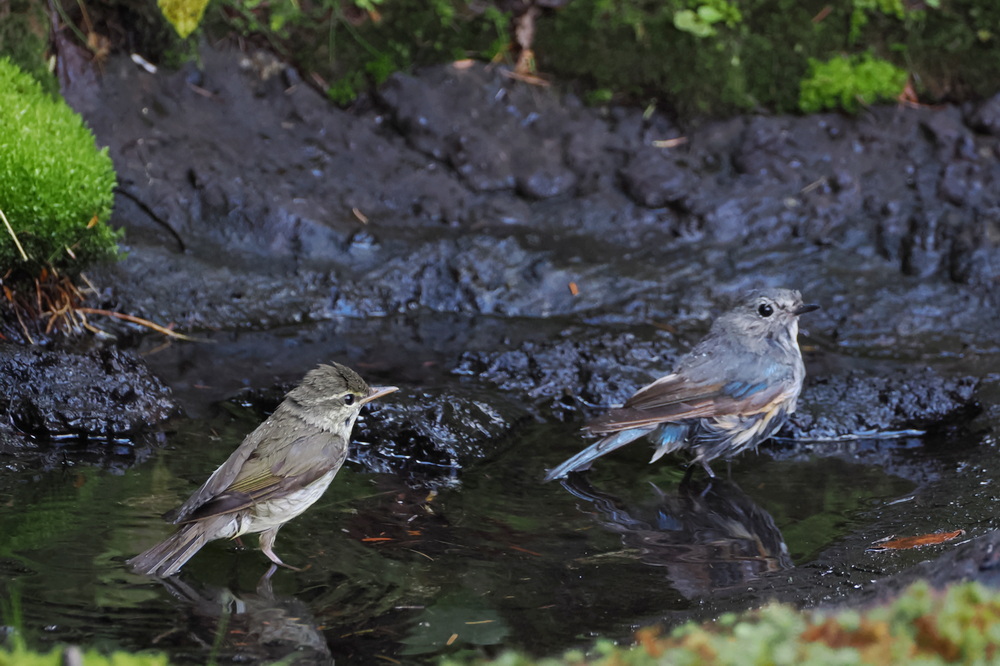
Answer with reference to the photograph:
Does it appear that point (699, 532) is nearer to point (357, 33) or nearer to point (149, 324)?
point (149, 324)

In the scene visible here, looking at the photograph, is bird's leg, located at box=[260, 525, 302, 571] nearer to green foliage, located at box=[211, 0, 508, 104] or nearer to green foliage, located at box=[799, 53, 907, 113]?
green foliage, located at box=[211, 0, 508, 104]

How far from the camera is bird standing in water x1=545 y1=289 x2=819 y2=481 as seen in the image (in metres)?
5.98

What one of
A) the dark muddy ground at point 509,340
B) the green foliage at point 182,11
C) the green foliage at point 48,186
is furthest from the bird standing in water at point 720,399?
the green foliage at point 182,11

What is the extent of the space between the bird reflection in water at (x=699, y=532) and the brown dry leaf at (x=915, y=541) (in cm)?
48

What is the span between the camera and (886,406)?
6.66 meters

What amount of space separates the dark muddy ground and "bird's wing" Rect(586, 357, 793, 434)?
0.47 m

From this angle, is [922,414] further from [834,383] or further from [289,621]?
[289,621]

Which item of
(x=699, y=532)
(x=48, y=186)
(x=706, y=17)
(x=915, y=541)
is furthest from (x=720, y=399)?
(x=706, y=17)

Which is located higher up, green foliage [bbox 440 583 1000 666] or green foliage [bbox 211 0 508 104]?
green foliage [bbox 211 0 508 104]

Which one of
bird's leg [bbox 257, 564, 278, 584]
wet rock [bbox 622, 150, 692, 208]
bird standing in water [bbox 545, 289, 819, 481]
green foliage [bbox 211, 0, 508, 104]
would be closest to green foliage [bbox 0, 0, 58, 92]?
green foliage [bbox 211, 0, 508, 104]

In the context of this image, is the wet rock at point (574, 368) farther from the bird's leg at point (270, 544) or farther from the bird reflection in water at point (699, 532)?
the bird's leg at point (270, 544)

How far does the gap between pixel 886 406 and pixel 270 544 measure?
4.24 meters

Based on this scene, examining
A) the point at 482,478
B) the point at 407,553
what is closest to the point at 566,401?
the point at 482,478

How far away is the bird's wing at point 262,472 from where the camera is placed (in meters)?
4.62
